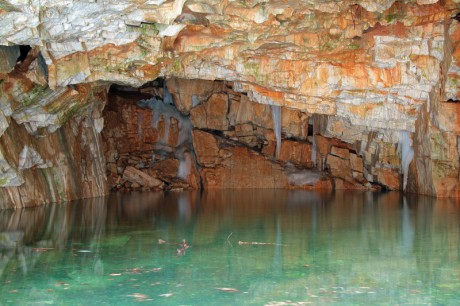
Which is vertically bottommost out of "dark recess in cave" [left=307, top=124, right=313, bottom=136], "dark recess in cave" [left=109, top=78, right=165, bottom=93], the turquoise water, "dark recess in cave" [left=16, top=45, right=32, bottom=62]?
the turquoise water

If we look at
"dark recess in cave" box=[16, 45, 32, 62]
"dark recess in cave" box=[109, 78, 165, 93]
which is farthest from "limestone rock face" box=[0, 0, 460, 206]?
"dark recess in cave" box=[109, 78, 165, 93]

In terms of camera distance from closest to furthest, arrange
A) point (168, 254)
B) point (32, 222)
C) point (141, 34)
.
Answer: point (168, 254) < point (141, 34) < point (32, 222)

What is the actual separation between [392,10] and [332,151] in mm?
12989

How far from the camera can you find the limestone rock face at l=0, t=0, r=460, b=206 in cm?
1234

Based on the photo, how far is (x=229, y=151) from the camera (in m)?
28.2

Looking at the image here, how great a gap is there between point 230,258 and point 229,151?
1936 cm

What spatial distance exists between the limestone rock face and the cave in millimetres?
58

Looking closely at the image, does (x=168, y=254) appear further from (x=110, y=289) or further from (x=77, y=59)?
(x=77, y=59)

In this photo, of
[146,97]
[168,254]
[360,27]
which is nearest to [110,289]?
[168,254]

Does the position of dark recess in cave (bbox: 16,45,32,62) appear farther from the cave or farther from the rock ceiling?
the rock ceiling

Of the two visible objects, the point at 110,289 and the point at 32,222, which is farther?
the point at 32,222

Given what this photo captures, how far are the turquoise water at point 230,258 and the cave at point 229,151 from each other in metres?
0.04

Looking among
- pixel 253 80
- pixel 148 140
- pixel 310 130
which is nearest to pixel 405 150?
pixel 310 130

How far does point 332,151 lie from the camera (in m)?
27.6
